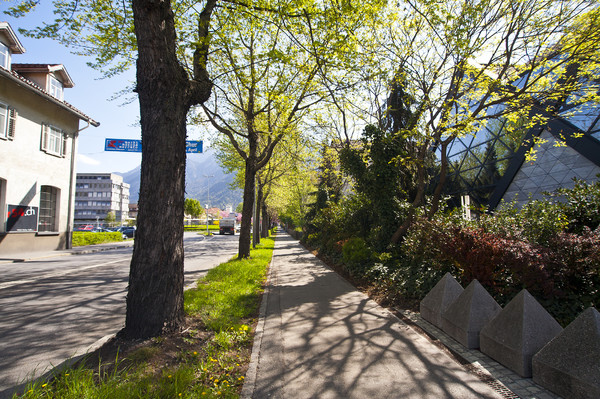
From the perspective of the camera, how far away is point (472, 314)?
4.30 m

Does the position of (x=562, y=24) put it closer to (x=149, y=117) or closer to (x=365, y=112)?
(x=365, y=112)

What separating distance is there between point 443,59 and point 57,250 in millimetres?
21448

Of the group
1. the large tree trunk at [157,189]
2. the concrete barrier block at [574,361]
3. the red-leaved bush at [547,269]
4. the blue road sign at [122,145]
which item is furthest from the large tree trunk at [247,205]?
the concrete barrier block at [574,361]

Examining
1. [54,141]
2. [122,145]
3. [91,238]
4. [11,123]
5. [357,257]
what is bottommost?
[91,238]

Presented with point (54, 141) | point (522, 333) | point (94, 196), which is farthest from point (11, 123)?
point (94, 196)

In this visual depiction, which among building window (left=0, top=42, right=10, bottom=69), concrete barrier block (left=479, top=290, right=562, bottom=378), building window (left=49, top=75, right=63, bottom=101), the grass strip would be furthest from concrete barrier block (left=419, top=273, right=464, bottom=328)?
building window (left=49, top=75, right=63, bottom=101)

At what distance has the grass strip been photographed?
111 inches

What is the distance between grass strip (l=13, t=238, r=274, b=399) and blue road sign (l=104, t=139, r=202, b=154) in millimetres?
12409

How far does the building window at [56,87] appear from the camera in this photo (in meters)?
19.4

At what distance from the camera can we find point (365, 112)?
13.6 meters

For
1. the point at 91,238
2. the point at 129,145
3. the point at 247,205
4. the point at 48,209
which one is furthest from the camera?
the point at 91,238

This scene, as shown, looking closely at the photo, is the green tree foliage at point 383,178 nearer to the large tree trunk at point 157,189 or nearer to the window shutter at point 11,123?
Result: the large tree trunk at point 157,189

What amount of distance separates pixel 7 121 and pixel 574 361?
21398mm

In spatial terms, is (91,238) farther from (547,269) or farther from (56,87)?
(547,269)
